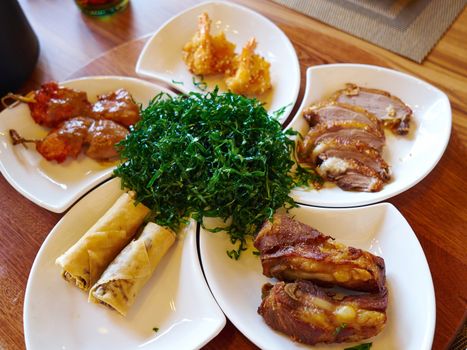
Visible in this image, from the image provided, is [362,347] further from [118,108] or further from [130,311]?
[118,108]

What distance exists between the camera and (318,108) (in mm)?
2594

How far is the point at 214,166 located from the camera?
223 cm

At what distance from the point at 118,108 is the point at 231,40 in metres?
1.07

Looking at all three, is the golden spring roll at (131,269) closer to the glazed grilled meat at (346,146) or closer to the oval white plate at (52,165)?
the oval white plate at (52,165)

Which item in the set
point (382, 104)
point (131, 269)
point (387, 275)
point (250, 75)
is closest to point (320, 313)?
point (387, 275)

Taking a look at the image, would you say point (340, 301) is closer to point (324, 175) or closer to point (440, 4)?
point (324, 175)

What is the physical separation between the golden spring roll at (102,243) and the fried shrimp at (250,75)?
1.02 m

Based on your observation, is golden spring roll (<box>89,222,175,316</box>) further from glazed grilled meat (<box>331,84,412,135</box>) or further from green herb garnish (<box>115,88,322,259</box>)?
glazed grilled meat (<box>331,84,412,135</box>)

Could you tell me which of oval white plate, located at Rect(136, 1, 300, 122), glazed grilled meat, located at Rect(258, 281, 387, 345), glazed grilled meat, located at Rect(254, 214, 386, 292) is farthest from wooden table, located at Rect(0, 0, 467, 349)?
glazed grilled meat, located at Rect(254, 214, 386, 292)

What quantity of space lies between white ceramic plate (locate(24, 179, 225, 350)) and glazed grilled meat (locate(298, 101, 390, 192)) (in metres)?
0.84

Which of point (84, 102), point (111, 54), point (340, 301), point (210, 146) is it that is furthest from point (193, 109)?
point (340, 301)

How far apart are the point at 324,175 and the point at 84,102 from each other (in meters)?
1.55

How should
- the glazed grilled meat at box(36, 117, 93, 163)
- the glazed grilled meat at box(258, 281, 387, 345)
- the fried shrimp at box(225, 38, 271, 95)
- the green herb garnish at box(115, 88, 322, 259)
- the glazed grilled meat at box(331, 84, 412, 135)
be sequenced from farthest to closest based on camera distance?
the fried shrimp at box(225, 38, 271, 95) < the glazed grilled meat at box(331, 84, 412, 135) < the glazed grilled meat at box(36, 117, 93, 163) < the green herb garnish at box(115, 88, 322, 259) < the glazed grilled meat at box(258, 281, 387, 345)

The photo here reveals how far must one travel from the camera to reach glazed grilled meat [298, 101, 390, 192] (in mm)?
2367
